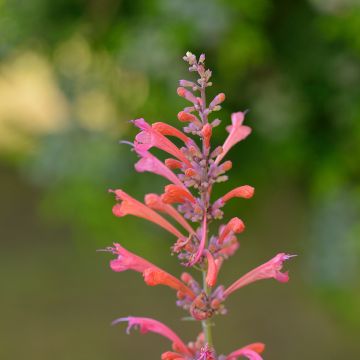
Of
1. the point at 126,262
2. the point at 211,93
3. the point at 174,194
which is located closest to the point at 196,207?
the point at 174,194

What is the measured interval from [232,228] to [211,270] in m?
0.07

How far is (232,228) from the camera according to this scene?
99 cm

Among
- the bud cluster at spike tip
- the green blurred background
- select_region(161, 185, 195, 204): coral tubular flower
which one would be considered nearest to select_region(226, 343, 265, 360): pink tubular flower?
the bud cluster at spike tip

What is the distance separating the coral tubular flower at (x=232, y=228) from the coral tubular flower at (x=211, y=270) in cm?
5

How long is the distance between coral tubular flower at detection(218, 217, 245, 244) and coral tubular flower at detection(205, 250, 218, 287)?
0.15 feet

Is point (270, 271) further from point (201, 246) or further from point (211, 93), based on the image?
point (211, 93)

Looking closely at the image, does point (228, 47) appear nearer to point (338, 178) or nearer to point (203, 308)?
point (338, 178)

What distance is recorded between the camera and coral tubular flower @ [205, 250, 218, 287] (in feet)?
3.09

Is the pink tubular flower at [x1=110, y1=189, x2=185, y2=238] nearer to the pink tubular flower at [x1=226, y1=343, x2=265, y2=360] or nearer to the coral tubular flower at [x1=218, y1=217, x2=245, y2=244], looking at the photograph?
the coral tubular flower at [x1=218, y1=217, x2=245, y2=244]

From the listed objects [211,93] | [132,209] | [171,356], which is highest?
[211,93]

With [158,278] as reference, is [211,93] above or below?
above

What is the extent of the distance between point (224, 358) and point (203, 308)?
89 mm

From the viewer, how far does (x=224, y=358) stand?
1073mm

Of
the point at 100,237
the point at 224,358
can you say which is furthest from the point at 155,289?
the point at 224,358
